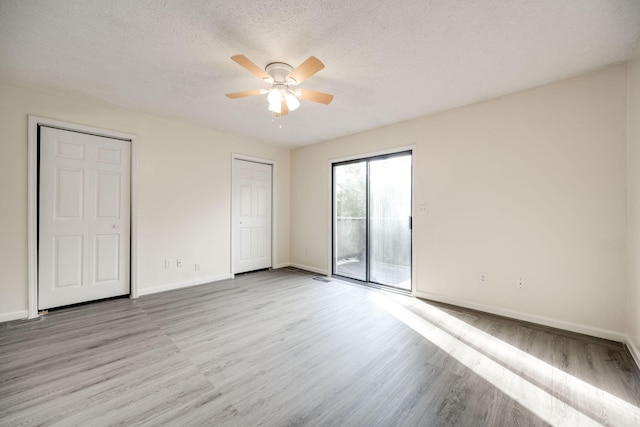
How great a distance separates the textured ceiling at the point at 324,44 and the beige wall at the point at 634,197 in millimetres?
268

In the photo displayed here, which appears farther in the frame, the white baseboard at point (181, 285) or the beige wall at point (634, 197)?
the white baseboard at point (181, 285)

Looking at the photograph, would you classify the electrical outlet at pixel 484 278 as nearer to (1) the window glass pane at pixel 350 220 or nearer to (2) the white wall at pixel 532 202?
(2) the white wall at pixel 532 202

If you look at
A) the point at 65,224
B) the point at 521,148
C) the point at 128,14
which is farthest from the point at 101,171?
the point at 521,148

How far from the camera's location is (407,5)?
1738 millimetres

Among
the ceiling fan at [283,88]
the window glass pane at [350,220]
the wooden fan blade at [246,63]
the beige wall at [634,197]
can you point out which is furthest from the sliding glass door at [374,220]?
the wooden fan blade at [246,63]

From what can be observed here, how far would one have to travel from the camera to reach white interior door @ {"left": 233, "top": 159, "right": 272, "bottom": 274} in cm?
486

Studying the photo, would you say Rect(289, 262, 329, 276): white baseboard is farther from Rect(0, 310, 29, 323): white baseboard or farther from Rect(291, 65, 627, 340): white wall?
Rect(0, 310, 29, 323): white baseboard

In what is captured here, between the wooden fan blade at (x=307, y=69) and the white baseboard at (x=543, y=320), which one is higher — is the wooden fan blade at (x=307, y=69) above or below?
above

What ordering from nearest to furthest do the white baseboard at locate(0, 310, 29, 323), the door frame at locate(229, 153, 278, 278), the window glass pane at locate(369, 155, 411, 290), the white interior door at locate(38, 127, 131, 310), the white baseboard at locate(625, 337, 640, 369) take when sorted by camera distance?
the white baseboard at locate(625, 337, 640, 369) → the white baseboard at locate(0, 310, 29, 323) → the white interior door at locate(38, 127, 131, 310) → the window glass pane at locate(369, 155, 411, 290) → the door frame at locate(229, 153, 278, 278)

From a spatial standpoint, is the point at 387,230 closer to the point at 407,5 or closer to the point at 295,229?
the point at 295,229

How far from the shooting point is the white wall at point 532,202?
2465 millimetres

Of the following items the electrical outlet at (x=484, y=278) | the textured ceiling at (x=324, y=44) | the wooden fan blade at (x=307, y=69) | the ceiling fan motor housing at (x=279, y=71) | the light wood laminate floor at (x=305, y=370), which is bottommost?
the light wood laminate floor at (x=305, y=370)

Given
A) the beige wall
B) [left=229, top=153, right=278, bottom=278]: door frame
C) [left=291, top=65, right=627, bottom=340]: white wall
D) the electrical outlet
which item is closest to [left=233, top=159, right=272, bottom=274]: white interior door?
[left=229, top=153, right=278, bottom=278]: door frame

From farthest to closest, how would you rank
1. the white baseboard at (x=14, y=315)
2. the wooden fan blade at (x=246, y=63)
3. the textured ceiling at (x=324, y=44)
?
the white baseboard at (x=14, y=315)
the wooden fan blade at (x=246, y=63)
the textured ceiling at (x=324, y=44)
